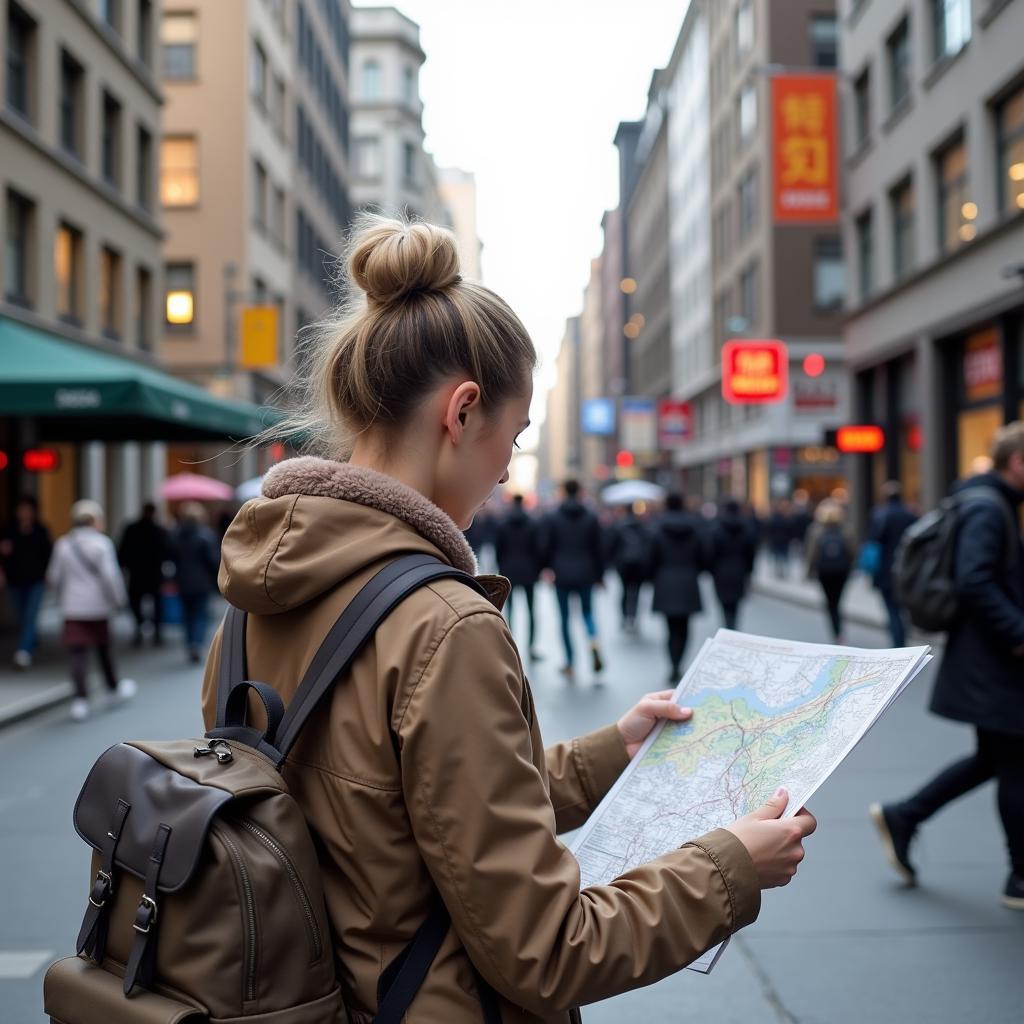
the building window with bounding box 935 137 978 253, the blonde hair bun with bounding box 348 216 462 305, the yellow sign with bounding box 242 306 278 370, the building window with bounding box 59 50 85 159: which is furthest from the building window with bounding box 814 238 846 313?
the blonde hair bun with bounding box 348 216 462 305

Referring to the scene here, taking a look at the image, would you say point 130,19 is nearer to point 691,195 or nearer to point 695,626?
point 695,626

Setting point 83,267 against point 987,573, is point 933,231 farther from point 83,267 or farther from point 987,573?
point 987,573

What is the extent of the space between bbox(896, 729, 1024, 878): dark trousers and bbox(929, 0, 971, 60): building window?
60.9ft

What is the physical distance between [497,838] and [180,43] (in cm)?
3878

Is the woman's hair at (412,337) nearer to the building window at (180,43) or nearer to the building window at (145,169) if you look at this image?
the building window at (145,169)

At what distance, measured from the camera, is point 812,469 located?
42.0 metres

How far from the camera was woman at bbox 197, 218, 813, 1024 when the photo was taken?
148cm

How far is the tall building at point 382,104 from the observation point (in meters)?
74.9

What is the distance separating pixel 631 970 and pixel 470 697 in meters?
0.43

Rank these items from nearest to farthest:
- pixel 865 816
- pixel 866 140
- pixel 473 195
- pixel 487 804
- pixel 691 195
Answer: pixel 487 804
pixel 865 816
pixel 866 140
pixel 691 195
pixel 473 195

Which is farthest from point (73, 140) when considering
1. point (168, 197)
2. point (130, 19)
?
point (168, 197)

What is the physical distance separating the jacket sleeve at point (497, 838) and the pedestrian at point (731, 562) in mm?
12015

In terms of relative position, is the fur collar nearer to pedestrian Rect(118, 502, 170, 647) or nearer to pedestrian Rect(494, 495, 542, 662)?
pedestrian Rect(494, 495, 542, 662)

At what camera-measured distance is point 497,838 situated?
1469 mm
